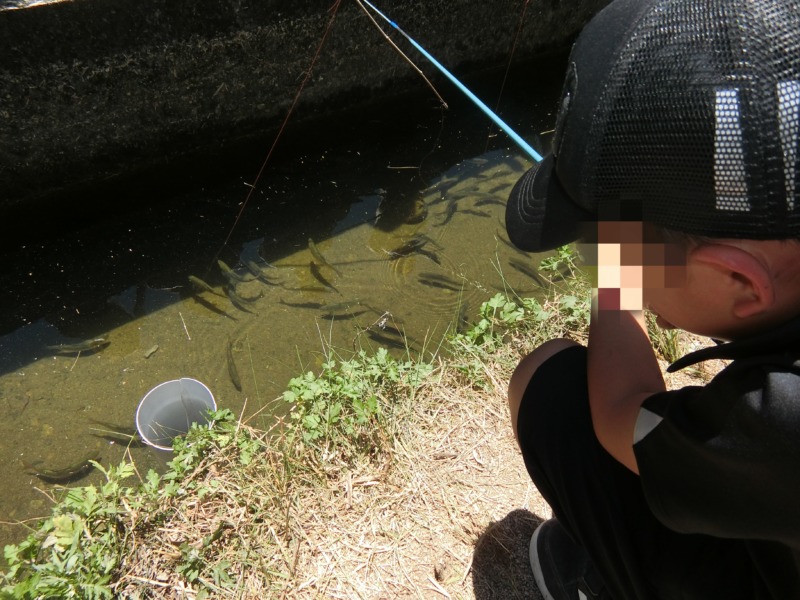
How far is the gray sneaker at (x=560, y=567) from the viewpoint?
187cm

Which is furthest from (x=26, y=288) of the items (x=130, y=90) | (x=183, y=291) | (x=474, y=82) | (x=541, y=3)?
(x=541, y=3)

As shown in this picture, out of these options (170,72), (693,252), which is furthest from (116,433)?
(693,252)

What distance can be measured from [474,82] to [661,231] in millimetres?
6396

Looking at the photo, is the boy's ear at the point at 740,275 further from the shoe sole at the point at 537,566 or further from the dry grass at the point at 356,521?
the dry grass at the point at 356,521

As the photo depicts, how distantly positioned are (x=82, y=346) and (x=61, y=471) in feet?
3.02

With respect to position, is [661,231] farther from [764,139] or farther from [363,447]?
[363,447]

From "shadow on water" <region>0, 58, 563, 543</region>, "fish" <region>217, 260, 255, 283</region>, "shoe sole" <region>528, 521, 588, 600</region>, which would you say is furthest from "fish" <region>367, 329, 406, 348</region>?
"shoe sole" <region>528, 521, 588, 600</region>

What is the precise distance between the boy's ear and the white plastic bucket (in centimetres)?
294

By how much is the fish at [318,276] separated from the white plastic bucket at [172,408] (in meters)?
1.35

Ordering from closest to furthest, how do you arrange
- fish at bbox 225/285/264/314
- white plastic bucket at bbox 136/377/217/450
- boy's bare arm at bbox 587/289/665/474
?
boy's bare arm at bbox 587/289/665/474
white plastic bucket at bbox 136/377/217/450
fish at bbox 225/285/264/314

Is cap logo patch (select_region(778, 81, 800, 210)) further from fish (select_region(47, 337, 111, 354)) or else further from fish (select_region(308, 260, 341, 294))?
fish (select_region(47, 337, 111, 354))

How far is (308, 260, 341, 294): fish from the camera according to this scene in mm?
4512

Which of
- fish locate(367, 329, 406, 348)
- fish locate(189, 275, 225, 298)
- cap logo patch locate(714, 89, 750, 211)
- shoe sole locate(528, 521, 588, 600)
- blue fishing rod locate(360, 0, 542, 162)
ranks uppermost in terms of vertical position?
cap logo patch locate(714, 89, 750, 211)

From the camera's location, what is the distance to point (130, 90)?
15.4ft
